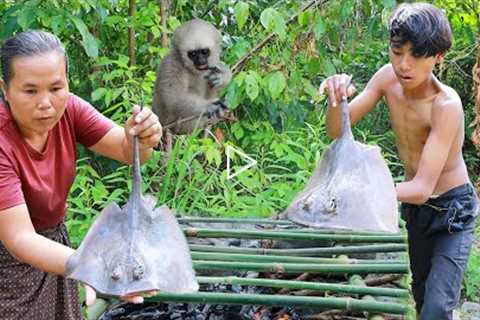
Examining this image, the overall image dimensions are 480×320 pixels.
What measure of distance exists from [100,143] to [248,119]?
2.99m

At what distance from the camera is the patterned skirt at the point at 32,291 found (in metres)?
2.17

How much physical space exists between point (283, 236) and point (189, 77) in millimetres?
2363

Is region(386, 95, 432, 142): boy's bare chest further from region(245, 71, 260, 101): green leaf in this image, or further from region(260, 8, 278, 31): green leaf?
region(245, 71, 260, 101): green leaf

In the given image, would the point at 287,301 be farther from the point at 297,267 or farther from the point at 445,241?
the point at 445,241

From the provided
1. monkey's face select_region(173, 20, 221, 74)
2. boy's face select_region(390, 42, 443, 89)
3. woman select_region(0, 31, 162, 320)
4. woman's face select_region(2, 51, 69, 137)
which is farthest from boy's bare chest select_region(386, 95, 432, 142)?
monkey's face select_region(173, 20, 221, 74)

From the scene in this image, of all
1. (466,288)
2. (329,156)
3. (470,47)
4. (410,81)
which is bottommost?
(466,288)

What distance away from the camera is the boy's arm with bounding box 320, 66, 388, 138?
212 cm

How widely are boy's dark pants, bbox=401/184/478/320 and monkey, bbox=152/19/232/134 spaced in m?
2.36

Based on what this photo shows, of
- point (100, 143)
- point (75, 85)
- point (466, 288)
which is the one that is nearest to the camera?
point (100, 143)

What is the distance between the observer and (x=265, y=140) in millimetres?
5000

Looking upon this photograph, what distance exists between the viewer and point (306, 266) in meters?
2.94

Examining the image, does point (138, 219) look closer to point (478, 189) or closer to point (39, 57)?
point (39, 57)

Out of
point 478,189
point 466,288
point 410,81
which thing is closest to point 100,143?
point 410,81

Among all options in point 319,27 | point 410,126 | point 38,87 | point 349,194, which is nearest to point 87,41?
point 319,27
